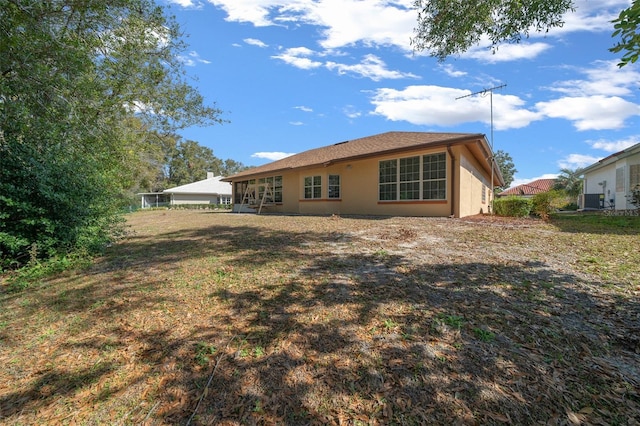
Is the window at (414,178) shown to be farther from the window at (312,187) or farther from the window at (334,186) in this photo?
the window at (312,187)

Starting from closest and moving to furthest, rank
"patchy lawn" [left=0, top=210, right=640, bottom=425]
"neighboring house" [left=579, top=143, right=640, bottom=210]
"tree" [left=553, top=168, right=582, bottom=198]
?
"patchy lawn" [left=0, top=210, right=640, bottom=425] → "neighboring house" [left=579, top=143, right=640, bottom=210] → "tree" [left=553, top=168, right=582, bottom=198]

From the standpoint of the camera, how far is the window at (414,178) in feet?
39.1

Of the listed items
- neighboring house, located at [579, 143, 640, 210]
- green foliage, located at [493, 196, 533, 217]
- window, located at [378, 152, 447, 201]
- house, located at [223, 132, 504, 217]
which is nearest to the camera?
house, located at [223, 132, 504, 217]

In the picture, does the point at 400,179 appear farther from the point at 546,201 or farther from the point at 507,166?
the point at 507,166

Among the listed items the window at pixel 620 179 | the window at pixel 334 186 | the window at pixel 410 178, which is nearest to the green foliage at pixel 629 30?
the window at pixel 410 178

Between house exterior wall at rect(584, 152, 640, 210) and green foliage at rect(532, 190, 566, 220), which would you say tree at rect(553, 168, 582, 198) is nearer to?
house exterior wall at rect(584, 152, 640, 210)

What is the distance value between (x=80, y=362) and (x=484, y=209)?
19.5m

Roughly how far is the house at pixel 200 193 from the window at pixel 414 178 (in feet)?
109

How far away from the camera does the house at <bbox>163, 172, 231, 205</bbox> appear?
41.6 meters

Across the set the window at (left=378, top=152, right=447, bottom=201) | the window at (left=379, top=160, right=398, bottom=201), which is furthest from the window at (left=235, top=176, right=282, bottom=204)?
the window at (left=378, top=152, right=447, bottom=201)

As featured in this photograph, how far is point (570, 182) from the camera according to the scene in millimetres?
37625

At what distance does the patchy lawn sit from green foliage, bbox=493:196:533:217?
8.54m

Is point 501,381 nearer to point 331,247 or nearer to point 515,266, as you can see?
point 515,266

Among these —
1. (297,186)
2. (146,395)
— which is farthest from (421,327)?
(297,186)
